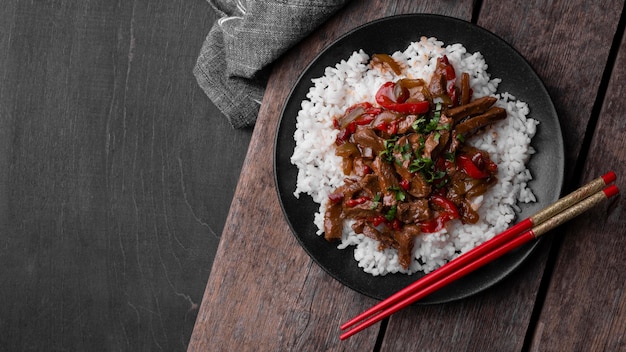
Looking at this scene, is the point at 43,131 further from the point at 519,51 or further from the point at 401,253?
the point at 519,51

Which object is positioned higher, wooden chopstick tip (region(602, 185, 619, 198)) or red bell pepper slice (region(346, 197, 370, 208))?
wooden chopstick tip (region(602, 185, 619, 198))

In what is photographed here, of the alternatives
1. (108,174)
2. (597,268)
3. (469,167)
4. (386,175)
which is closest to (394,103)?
(386,175)

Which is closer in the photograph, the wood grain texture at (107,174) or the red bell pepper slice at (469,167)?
the red bell pepper slice at (469,167)

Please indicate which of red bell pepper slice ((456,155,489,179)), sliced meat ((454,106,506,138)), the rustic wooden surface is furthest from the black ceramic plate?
the rustic wooden surface

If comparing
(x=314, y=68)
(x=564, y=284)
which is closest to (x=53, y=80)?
(x=314, y=68)

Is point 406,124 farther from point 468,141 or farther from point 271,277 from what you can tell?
point 271,277

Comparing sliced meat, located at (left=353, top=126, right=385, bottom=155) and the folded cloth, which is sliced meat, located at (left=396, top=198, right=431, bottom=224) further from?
the folded cloth

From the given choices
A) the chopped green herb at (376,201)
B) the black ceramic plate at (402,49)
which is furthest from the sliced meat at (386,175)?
the black ceramic plate at (402,49)

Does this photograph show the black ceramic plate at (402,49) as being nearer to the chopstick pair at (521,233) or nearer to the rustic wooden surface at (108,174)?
the chopstick pair at (521,233)
